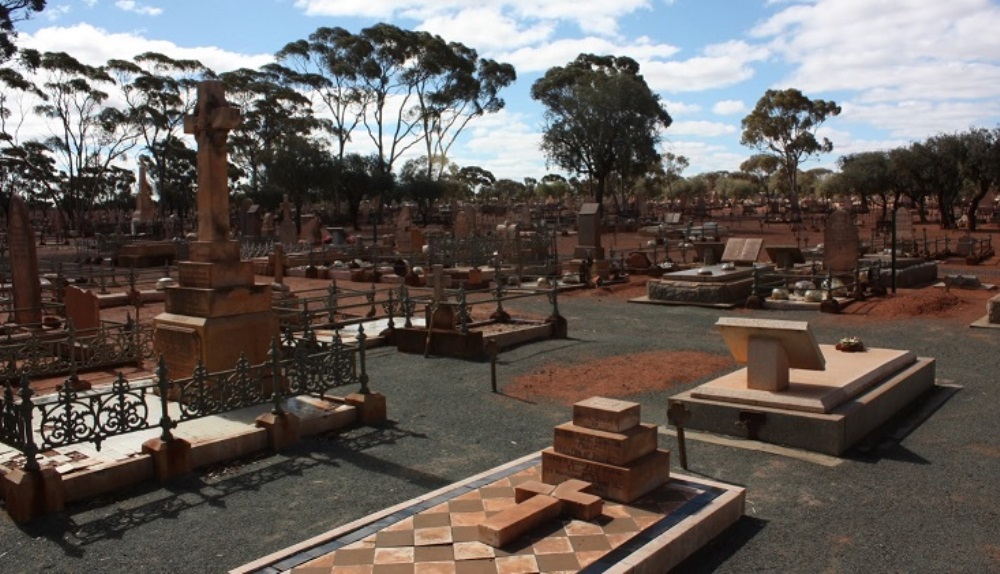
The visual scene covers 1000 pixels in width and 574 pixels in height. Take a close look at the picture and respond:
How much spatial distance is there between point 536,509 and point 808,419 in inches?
149

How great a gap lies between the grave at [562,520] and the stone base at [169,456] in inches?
103

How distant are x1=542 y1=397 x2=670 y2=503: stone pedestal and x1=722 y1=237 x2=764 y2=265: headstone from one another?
18.9m

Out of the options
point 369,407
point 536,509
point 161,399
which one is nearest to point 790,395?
point 536,509

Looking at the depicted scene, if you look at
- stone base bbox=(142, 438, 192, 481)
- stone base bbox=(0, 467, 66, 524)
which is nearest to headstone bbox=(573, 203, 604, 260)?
stone base bbox=(142, 438, 192, 481)

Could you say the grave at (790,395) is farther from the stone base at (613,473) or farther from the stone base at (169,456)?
the stone base at (169,456)

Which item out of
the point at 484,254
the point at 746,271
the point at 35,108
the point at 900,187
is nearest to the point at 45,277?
the point at 484,254

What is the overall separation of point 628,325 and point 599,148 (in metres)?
43.1

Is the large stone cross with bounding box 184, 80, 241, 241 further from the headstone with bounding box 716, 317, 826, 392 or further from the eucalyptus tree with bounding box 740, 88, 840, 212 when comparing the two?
the eucalyptus tree with bounding box 740, 88, 840, 212

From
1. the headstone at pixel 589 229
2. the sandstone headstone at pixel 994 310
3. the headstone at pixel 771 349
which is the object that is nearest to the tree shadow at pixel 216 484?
the headstone at pixel 771 349

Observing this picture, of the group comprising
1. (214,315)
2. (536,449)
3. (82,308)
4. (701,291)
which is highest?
(214,315)

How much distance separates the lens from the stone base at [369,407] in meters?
9.63

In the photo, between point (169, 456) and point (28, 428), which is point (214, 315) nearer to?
point (169, 456)

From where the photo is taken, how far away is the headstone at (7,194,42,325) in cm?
1550

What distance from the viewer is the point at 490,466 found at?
8023mm
